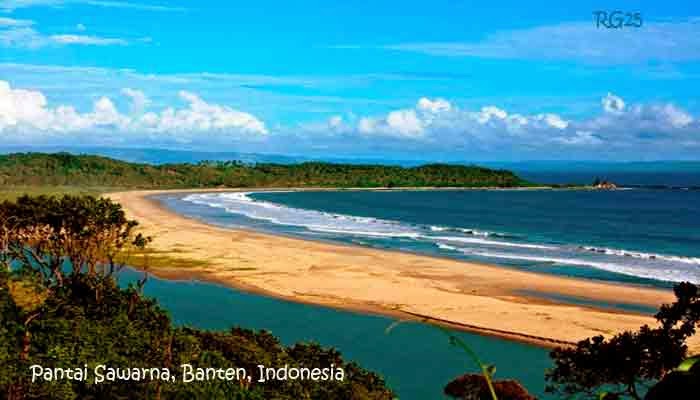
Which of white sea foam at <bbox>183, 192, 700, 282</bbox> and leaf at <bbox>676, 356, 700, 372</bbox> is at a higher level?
leaf at <bbox>676, 356, 700, 372</bbox>

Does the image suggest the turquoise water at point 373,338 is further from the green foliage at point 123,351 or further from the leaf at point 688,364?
the leaf at point 688,364

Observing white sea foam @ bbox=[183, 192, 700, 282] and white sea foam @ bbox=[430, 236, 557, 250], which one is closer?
white sea foam @ bbox=[183, 192, 700, 282]

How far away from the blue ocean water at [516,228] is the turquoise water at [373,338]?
760 inches

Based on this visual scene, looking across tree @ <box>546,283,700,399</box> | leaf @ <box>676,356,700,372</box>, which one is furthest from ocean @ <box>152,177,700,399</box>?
leaf @ <box>676,356,700,372</box>

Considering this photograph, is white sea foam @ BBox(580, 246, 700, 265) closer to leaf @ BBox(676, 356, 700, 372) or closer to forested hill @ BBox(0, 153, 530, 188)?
leaf @ BBox(676, 356, 700, 372)

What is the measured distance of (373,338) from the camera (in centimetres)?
3002

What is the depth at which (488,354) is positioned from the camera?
91.7ft

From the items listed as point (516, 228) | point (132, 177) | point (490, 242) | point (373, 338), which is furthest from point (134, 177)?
point (373, 338)

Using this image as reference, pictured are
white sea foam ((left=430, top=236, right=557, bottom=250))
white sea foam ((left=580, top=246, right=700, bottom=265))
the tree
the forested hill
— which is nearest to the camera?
the tree

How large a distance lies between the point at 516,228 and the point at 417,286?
43190 millimetres

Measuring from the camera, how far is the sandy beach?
3231cm

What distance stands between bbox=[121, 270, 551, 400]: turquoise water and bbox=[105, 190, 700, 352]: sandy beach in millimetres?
1561

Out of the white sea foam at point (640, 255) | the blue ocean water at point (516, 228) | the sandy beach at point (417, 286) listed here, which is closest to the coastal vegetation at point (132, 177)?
the blue ocean water at point (516, 228)

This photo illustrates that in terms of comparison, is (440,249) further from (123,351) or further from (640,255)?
(123,351)
